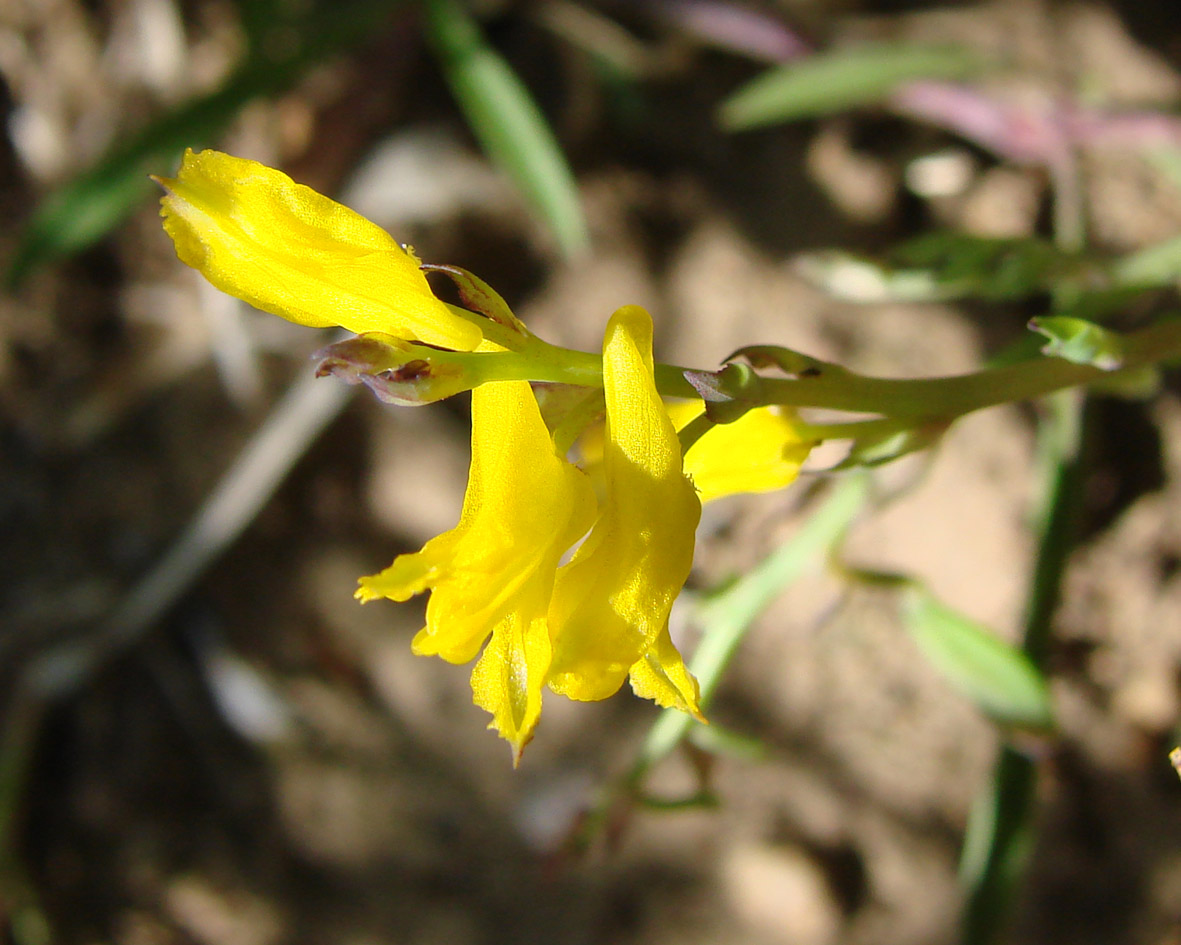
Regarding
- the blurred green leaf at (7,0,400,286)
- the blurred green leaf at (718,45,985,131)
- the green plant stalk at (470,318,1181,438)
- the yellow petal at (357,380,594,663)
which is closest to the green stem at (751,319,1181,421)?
the green plant stalk at (470,318,1181,438)

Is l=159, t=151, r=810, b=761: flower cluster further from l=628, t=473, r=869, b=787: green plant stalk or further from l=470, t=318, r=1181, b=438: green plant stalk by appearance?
l=628, t=473, r=869, b=787: green plant stalk

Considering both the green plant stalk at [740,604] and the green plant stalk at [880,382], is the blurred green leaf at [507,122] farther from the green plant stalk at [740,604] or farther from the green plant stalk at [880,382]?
the green plant stalk at [880,382]

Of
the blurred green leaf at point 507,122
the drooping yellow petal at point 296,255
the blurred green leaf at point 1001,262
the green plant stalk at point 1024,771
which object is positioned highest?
the drooping yellow petal at point 296,255

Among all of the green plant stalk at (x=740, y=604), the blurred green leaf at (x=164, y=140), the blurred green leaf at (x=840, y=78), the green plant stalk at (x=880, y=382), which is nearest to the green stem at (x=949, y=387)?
the green plant stalk at (x=880, y=382)

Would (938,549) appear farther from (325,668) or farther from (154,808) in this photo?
(154,808)

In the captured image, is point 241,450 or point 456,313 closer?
point 456,313

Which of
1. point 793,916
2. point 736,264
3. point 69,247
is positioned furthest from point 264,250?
point 793,916
